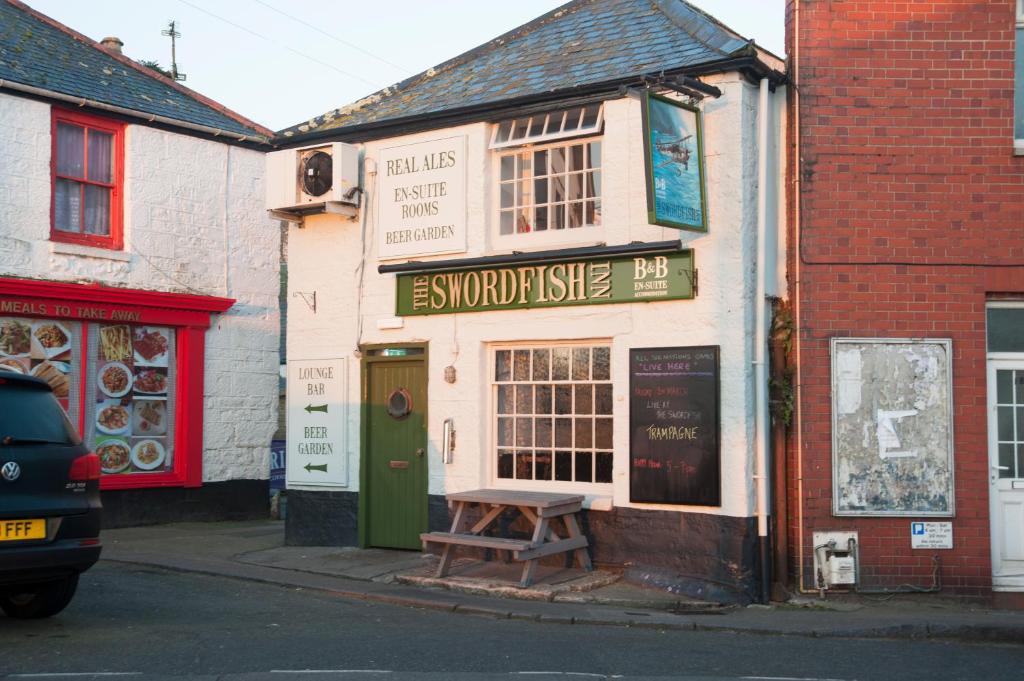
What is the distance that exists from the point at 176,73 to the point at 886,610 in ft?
106

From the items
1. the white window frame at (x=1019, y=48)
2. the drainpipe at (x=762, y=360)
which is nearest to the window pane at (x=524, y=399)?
the drainpipe at (x=762, y=360)

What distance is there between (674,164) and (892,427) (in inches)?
118

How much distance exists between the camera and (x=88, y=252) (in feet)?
47.9

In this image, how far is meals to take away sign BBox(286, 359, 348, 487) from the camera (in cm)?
1242

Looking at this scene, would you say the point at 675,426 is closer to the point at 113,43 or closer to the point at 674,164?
the point at 674,164

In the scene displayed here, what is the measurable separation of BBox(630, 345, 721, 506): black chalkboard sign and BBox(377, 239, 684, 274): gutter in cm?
93

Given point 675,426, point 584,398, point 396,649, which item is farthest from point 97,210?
point 396,649

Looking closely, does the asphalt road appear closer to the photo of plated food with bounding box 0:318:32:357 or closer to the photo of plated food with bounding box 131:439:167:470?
the photo of plated food with bounding box 0:318:32:357

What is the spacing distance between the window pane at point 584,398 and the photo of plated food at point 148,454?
7.11 m

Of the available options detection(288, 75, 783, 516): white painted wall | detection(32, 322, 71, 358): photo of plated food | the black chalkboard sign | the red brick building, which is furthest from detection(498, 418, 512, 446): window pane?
detection(32, 322, 71, 358): photo of plated food

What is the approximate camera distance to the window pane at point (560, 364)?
11.1 meters

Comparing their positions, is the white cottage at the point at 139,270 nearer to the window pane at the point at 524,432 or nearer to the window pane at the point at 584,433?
→ the window pane at the point at 524,432

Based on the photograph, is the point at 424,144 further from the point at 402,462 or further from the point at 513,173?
the point at 402,462

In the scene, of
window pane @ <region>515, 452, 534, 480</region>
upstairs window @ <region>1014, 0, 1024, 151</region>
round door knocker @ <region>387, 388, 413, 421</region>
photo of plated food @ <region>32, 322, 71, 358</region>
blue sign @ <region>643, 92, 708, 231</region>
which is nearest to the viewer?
blue sign @ <region>643, 92, 708, 231</region>
